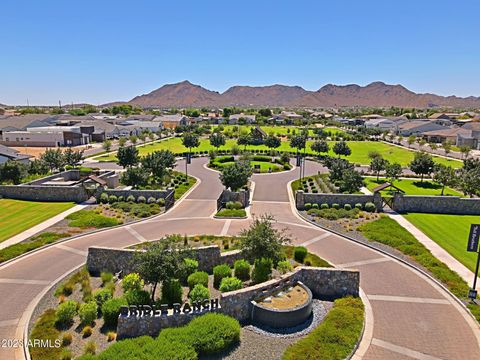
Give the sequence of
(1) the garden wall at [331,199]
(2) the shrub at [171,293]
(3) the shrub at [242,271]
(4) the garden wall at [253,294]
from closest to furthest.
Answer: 1. (4) the garden wall at [253,294]
2. (2) the shrub at [171,293]
3. (3) the shrub at [242,271]
4. (1) the garden wall at [331,199]

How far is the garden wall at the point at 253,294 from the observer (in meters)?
17.3

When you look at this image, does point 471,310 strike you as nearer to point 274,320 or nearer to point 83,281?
Answer: point 274,320

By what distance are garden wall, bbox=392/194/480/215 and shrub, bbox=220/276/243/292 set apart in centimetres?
2424

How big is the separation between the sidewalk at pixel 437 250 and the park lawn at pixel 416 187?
390 inches

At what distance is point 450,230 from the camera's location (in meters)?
32.2

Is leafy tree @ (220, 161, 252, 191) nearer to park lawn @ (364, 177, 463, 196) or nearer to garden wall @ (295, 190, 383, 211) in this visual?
garden wall @ (295, 190, 383, 211)

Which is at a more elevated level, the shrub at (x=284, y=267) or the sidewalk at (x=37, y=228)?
the shrub at (x=284, y=267)

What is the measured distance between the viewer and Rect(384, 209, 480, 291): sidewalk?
23.7 meters

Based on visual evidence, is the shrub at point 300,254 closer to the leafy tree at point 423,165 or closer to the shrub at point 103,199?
the shrub at point 103,199

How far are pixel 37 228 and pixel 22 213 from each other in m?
5.82

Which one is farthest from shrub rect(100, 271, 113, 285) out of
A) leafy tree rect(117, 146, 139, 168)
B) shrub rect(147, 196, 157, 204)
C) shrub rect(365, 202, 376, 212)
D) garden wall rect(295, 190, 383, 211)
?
leafy tree rect(117, 146, 139, 168)

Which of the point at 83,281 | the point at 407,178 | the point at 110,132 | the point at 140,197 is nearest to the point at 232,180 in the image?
the point at 140,197

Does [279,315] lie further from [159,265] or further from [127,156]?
[127,156]

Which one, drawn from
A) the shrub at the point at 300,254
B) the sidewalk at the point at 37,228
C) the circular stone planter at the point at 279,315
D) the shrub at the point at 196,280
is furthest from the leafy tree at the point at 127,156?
the circular stone planter at the point at 279,315
